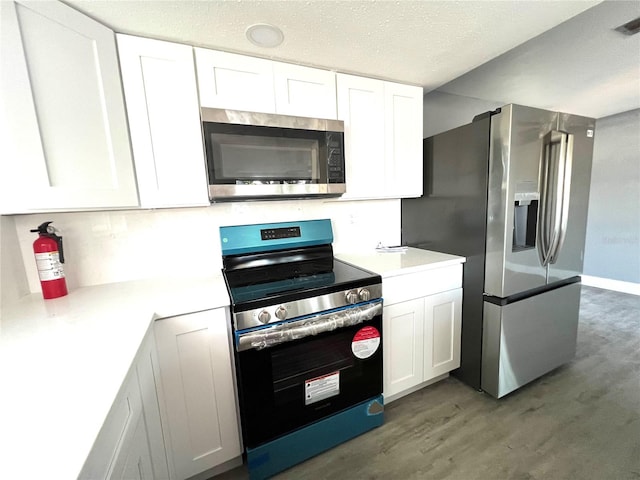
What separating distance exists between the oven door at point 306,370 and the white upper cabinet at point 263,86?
1.20 meters

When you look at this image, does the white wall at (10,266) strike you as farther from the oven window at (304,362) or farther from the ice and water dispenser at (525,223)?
the ice and water dispenser at (525,223)

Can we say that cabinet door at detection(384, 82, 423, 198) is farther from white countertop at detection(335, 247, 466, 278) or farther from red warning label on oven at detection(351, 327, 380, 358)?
red warning label on oven at detection(351, 327, 380, 358)

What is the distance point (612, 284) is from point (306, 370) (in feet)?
15.8

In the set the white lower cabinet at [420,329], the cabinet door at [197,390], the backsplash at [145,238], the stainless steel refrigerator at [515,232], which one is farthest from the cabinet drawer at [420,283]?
the cabinet door at [197,390]

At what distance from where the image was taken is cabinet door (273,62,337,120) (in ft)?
4.90

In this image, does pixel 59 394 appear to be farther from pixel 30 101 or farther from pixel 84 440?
pixel 30 101

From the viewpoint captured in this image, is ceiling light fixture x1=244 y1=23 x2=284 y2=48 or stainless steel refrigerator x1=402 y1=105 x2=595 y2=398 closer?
ceiling light fixture x1=244 y1=23 x2=284 y2=48

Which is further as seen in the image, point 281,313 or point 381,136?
point 381,136

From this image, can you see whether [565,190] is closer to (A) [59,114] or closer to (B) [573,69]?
(B) [573,69]

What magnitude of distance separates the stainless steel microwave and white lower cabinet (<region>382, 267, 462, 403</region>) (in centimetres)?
76

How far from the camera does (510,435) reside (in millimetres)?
1498

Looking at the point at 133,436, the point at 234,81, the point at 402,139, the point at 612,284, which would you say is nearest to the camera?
the point at 133,436


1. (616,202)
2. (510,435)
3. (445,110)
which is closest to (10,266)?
(510,435)

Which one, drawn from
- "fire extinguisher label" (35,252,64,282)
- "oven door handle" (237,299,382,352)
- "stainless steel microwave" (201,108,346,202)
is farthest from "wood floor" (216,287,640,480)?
"stainless steel microwave" (201,108,346,202)
